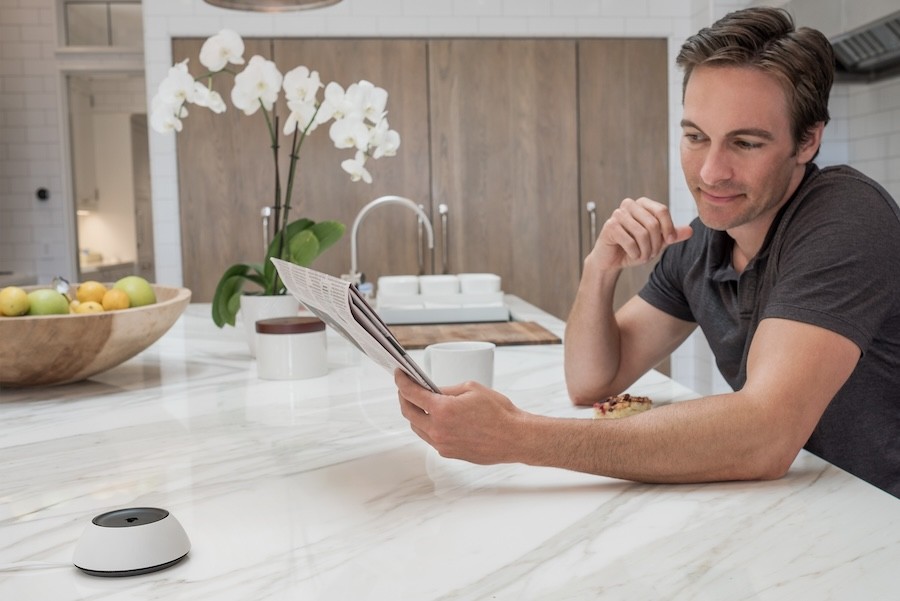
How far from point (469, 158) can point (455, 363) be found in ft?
10.6

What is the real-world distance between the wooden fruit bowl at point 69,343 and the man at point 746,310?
29.9 inches

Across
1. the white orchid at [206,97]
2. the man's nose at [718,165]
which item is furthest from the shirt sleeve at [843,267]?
the white orchid at [206,97]

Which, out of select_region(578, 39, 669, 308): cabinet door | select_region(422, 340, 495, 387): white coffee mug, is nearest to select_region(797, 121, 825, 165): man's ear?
select_region(422, 340, 495, 387): white coffee mug

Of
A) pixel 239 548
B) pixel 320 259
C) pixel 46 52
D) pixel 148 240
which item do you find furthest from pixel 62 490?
pixel 148 240

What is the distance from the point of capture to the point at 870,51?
3.21 metres

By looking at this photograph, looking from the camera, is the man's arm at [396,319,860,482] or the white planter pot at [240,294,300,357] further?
the white planter pot at [240,294,300,357]

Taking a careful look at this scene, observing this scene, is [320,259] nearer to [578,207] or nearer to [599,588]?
[578,207]

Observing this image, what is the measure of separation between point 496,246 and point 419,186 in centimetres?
50

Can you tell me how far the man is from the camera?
100 centimetres

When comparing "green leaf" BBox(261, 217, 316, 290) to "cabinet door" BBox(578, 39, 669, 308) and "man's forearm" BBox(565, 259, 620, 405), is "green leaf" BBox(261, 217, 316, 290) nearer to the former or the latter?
"man's forearm" BBox(565, 259, 620, 405)

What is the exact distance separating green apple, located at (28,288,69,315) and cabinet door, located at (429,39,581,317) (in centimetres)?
303

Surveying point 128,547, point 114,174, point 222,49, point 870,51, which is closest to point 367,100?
point 222,49

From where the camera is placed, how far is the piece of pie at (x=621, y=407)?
1.23m

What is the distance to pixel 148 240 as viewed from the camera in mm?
8852
